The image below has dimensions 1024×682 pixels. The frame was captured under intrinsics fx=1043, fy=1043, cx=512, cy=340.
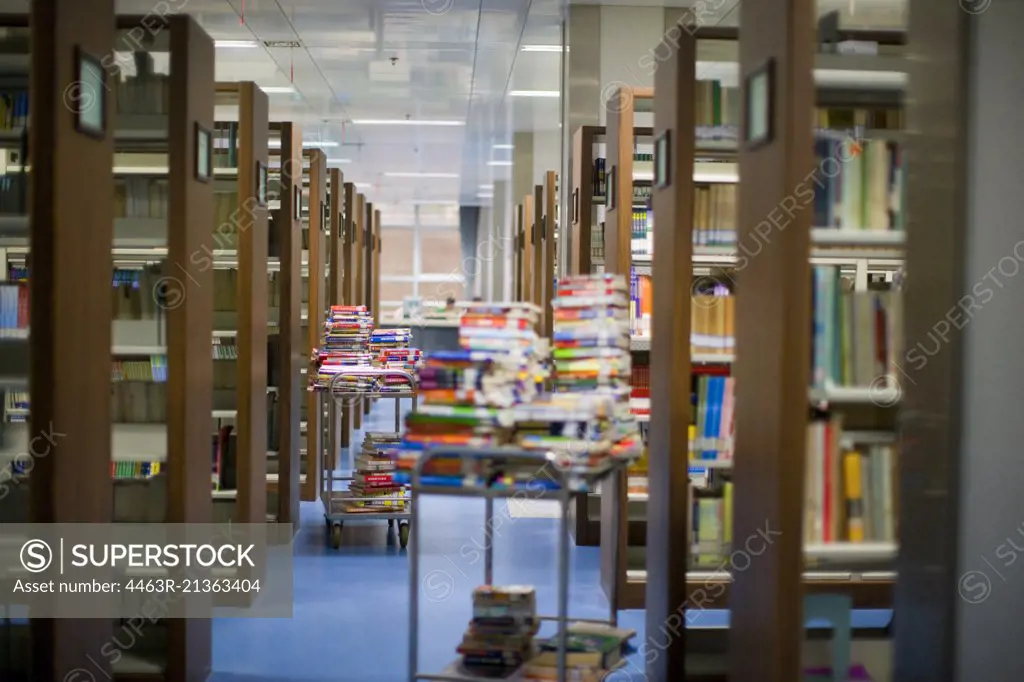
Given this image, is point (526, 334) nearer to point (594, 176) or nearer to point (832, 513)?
point (832, 513)

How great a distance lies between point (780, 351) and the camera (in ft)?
8.68

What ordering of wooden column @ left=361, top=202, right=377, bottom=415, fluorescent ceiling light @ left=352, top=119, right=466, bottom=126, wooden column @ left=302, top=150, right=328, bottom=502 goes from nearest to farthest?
wooden column @ left=302, top=150, right=328, bottom=502 → wooden column @ left=361, top=202, right=377, bottom=415 → fluorescent ceiling light @ left=352, top=119, right=466, bottom=126

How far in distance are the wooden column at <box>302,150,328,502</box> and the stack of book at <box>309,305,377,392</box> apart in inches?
5.6

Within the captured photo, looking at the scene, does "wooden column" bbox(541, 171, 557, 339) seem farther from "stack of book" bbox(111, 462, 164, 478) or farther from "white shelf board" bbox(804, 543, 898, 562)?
"white shelf board" bbox(804, 543, 898, 562)

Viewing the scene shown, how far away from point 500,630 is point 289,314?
3.03 metres

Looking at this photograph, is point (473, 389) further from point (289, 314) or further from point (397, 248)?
point (397, 248)

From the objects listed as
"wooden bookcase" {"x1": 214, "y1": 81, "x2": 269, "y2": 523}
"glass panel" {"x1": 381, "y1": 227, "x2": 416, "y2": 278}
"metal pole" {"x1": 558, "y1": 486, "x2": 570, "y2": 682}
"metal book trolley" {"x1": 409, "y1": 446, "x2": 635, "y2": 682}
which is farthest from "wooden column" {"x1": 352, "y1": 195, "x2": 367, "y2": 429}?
"glass panel" {"x1": 381, "y1": 227, "x2": 416, "y2": 278}

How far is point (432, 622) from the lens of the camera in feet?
14.8

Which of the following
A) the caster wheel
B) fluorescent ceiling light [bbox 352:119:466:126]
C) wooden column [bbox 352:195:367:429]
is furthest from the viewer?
fluorescent ceiling light [bbox 352:119:466:126]

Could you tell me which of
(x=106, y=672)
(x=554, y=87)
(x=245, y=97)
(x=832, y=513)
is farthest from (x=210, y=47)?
(x=554, y=87)

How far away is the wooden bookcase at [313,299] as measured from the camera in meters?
6.93

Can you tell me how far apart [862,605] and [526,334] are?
1222 mm

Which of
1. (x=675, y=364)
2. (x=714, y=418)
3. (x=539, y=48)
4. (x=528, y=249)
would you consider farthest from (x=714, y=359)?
(x=528, y=249)

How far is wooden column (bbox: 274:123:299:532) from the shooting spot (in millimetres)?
5867
